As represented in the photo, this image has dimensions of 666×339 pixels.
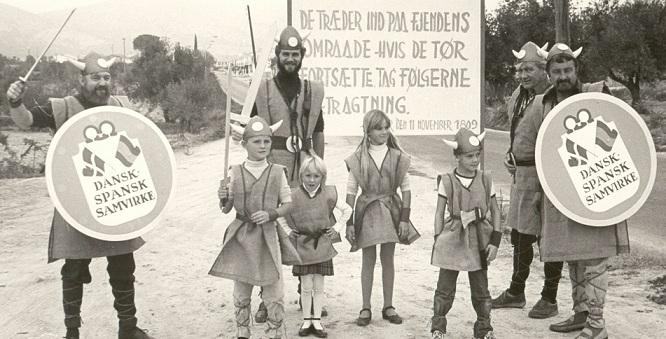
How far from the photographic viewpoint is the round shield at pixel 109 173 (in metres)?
4.85

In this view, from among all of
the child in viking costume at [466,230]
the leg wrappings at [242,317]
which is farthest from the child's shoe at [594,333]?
the leg wrappings at [242,317]

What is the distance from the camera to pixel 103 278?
7.27 meters

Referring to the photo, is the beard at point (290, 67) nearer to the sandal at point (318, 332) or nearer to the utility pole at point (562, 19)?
the sandal at point (318, 332)

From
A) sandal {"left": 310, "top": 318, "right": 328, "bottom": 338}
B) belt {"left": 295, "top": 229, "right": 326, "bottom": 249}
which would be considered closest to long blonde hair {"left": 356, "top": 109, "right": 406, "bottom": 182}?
belt {"left": 295, "top": 229, "right": 326, "bottom": 249}

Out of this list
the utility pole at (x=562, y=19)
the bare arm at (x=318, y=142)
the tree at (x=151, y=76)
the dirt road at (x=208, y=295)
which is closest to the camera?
the dirt road at (x=208, y=295)

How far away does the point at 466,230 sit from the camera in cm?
508

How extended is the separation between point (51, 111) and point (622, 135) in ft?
12.5

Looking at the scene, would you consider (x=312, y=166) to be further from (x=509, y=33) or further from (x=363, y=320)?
(x=509, y=33)

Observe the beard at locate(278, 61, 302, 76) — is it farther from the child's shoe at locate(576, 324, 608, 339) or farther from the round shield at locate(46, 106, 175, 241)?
the child's shoe at locate(576, 324, 608, 339)

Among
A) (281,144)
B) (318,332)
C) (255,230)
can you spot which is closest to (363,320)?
(318,332)

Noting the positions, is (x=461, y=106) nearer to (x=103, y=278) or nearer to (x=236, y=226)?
(x=236, y=226)

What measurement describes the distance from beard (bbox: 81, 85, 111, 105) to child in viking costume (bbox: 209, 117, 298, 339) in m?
0.88

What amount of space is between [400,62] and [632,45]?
2866cm

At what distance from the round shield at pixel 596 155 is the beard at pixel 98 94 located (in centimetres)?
290
